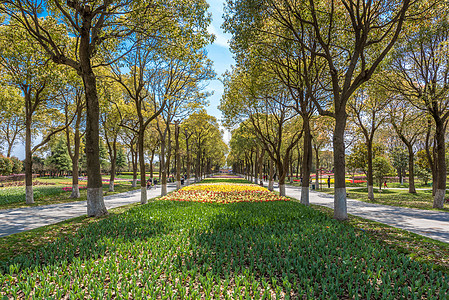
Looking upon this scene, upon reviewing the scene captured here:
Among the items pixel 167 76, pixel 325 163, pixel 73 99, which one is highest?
pixel 167 76

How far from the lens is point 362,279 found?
4.02 metres

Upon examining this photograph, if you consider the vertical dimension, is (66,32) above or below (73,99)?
above

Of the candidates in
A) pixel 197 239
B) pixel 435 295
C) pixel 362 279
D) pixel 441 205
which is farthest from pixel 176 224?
pixel 441 205

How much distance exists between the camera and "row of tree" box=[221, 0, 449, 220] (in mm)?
9344

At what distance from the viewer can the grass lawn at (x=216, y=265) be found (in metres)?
3.61

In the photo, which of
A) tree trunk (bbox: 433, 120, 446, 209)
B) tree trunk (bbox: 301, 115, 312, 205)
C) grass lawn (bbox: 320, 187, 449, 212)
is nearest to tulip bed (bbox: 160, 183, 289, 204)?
tree trunk (bbox: 301, 115, 312, 205)

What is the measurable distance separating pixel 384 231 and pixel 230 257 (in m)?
5.55

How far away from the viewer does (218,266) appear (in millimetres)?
4402

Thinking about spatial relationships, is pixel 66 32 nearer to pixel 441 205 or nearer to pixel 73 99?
pixel 73 99

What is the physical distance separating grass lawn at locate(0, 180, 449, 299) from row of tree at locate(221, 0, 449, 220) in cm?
448

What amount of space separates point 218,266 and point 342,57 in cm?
1326

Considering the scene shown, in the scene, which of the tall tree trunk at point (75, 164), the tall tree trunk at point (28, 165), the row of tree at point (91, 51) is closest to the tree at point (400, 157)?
the row of tree at point (91, 51)

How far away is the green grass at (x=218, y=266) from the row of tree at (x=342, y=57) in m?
4.52

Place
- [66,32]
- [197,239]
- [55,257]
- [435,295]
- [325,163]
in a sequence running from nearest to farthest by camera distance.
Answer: [435,295], [55,257], [197,239], [66,32], [325,163]
